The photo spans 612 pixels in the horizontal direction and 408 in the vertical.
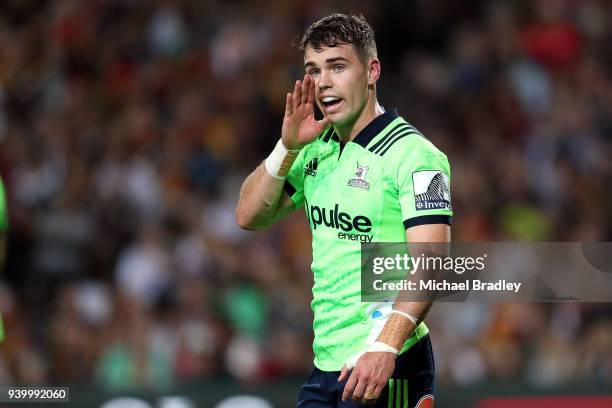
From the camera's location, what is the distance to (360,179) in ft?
17.2

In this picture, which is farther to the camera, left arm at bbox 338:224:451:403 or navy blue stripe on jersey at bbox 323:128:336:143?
navy blue stripe on jersey at bbox 323:128:336:143

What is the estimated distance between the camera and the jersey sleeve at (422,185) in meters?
4.98

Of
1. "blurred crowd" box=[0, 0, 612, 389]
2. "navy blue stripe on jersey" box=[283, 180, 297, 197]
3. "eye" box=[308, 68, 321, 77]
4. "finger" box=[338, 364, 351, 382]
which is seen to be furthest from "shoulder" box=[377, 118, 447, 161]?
"blurred crowd" box=[0, 0, 612, 389]

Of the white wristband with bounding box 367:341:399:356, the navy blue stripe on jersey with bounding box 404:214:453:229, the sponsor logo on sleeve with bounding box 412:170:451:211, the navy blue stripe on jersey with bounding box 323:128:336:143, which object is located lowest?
the white wristband with bounding box 367:341:399:356

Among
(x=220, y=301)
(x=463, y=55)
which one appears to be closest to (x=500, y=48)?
(x=463, y=55)

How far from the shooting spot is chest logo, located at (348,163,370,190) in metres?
5.22

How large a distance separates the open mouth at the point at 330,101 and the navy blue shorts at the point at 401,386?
108 cm

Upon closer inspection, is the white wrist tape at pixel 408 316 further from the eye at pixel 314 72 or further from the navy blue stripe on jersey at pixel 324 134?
the eye at pixel 314 72

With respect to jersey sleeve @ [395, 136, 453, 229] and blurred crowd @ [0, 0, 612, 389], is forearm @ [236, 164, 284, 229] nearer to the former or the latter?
jersey sleeve @ [395, 136, 453, 229]

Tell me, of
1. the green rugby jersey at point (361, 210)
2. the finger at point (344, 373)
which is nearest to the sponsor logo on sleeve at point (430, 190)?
the green rugby jersey at point (361, 210)

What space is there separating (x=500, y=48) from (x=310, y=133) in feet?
24.6

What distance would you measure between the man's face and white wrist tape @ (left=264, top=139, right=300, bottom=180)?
26cm

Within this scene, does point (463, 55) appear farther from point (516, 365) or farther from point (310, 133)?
point (310, 133)

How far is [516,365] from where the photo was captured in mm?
9695
